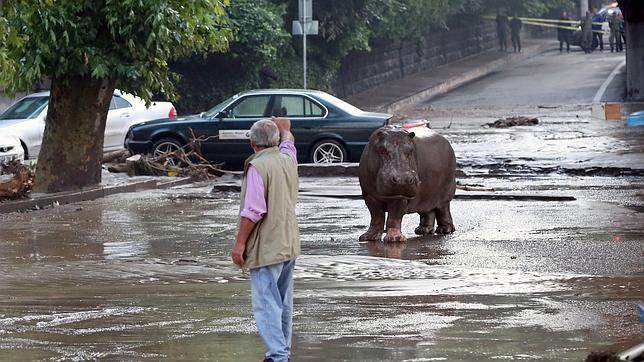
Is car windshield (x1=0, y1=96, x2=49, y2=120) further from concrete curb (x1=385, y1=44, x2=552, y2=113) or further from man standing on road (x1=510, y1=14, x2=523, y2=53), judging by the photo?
man standing on road (x1=510, y1=14, x2=523, y2=53)

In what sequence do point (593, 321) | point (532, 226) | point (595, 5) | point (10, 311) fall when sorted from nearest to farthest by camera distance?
1. point (593, 321)
2. point (10, 311)
3. point (532, 226)
4. point (595, 5)

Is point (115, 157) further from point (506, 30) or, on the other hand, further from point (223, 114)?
point (506, 30)

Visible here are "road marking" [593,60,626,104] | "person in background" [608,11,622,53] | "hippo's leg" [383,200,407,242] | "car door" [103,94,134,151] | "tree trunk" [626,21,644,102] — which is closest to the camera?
"hippo's leg" [383,200,407,242]

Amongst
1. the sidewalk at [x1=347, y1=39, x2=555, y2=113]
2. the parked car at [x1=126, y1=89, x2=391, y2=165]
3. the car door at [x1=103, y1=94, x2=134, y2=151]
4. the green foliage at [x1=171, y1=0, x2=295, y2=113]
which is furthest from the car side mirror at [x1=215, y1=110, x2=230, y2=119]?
the sidewalk at [x1=347, y1=39, x2=555, y2=113]

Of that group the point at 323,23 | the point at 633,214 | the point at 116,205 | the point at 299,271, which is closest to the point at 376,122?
the point at 116,205

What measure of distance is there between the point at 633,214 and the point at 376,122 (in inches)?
305

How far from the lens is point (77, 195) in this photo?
19.4 metres

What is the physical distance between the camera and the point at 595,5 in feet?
249

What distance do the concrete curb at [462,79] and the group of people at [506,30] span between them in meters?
0.63

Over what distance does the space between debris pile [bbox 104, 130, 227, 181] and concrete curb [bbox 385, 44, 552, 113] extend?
16.2 metres

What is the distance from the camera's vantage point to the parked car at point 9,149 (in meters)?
21.9

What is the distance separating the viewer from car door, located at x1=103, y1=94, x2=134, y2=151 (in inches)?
1050

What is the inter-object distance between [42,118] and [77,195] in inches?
248

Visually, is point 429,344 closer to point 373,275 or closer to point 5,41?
point 373,275
